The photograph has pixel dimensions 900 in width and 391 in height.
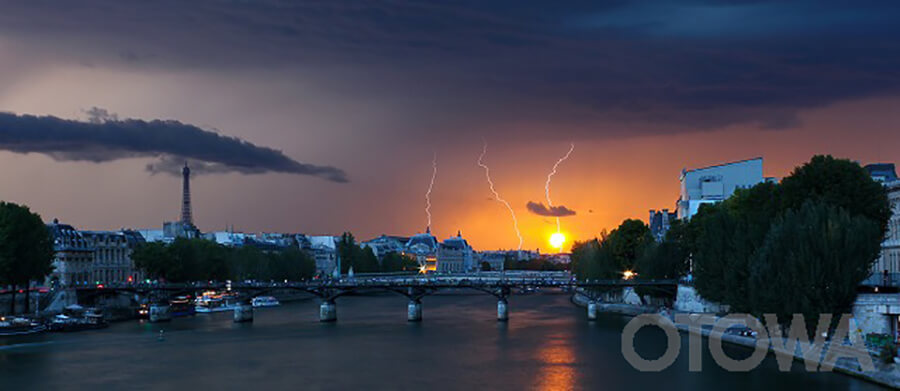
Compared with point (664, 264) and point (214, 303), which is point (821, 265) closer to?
point (664, 264)

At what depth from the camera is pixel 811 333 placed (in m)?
49.5

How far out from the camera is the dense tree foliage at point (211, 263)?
340ft

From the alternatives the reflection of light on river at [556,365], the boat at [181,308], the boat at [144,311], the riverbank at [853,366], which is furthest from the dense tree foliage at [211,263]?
the riverbank at [853,366]

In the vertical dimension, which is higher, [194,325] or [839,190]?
[839,190]

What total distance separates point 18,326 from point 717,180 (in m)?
68.7

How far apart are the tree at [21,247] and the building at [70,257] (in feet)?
62.6

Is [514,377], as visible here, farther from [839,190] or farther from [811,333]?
[839,190]

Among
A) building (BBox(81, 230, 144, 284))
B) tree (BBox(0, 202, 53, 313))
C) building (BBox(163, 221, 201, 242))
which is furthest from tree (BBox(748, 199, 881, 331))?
building (BBox(163, 221, 201, 242))

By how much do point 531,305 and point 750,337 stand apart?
57.6 m

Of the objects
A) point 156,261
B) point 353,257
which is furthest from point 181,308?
point 353,257

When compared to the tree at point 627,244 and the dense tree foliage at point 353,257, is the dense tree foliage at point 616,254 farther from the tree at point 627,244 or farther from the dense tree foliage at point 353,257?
the dense tree foliage at point 353,257

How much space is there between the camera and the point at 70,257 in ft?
335

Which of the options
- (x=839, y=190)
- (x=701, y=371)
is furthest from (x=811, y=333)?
(x=839, y=190)

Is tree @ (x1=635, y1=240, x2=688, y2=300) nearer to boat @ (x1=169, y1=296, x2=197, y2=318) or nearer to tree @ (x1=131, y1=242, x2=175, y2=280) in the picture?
boat @ (x1=169, y1=296, x2=197, y2=318)
